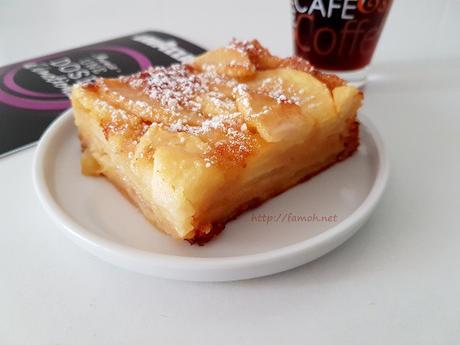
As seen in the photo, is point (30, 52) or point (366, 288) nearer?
point (366, 288)

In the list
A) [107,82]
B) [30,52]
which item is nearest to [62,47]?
[30,52]

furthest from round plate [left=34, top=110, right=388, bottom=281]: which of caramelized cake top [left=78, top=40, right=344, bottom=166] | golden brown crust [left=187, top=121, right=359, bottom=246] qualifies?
caramelized cake top [left=78, top=40, right=344, bottom=166]

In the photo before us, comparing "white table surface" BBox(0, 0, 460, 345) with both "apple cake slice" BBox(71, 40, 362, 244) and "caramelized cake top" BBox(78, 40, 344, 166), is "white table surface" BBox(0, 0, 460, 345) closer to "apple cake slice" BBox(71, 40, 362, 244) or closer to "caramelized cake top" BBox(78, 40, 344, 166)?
"apple cake slice" BBox(71, 40, 362, 244)

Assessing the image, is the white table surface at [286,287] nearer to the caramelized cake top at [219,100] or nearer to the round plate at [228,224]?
the round plate at [228,224]

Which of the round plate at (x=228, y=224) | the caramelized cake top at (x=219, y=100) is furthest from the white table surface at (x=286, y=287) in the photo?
the caramelized cake top at (x=219, y=100)

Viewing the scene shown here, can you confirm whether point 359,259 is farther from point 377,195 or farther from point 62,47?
point 62,47

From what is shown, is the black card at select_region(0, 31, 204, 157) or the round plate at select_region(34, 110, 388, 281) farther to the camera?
the black card at select_region(0, 31, 204, 157)
